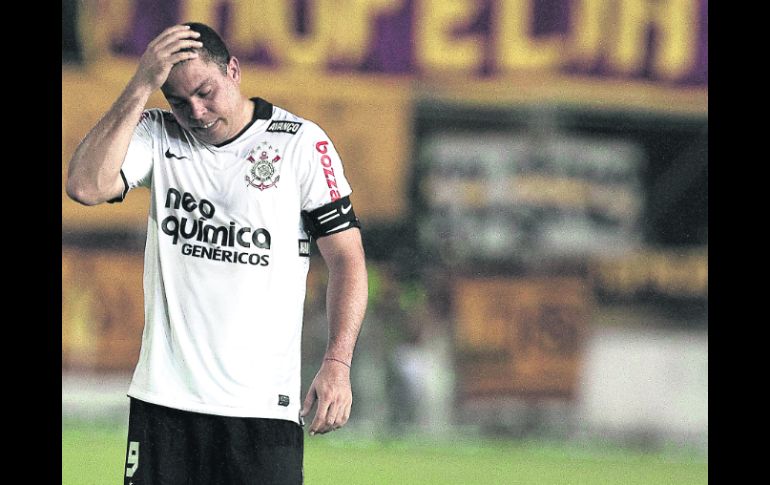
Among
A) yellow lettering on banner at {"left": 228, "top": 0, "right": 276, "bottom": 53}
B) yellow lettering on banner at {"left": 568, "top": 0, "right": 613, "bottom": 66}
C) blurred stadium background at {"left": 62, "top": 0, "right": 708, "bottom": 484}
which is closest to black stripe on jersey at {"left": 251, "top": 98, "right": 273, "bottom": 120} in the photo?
blurred stadium background at {"left": 62, "top": 0, "right": 708, "bottom": 484}

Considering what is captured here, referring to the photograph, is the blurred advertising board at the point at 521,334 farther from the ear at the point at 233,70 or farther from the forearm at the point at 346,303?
the ear at the point at 233,70

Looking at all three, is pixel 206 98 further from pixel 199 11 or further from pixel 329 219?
pixel 199 11

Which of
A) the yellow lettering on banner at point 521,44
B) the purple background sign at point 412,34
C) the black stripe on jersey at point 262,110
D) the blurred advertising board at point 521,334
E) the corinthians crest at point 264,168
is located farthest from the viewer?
the yellow lettering on banner at point 521,44

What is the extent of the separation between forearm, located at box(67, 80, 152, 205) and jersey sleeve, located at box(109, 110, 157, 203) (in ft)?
0.26

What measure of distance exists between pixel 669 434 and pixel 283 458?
7195 mm

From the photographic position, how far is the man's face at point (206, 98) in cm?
299

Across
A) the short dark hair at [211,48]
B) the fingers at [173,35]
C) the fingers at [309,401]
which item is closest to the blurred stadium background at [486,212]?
the fingers at [309,401]

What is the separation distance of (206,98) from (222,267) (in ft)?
1.54

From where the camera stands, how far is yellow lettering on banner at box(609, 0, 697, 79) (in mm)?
10516

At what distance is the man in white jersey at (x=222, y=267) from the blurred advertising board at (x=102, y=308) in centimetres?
657

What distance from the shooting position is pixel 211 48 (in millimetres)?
3033

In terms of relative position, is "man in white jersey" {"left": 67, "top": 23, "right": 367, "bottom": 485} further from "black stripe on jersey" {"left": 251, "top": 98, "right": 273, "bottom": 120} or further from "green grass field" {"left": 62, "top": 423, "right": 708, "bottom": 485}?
"green grass field" {"left": 62, "top": 423, "right": 708, "bottom": 485}

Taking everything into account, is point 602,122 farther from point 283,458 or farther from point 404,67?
point 283,458

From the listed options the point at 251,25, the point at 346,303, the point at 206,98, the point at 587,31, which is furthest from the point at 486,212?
the point at 206,98
